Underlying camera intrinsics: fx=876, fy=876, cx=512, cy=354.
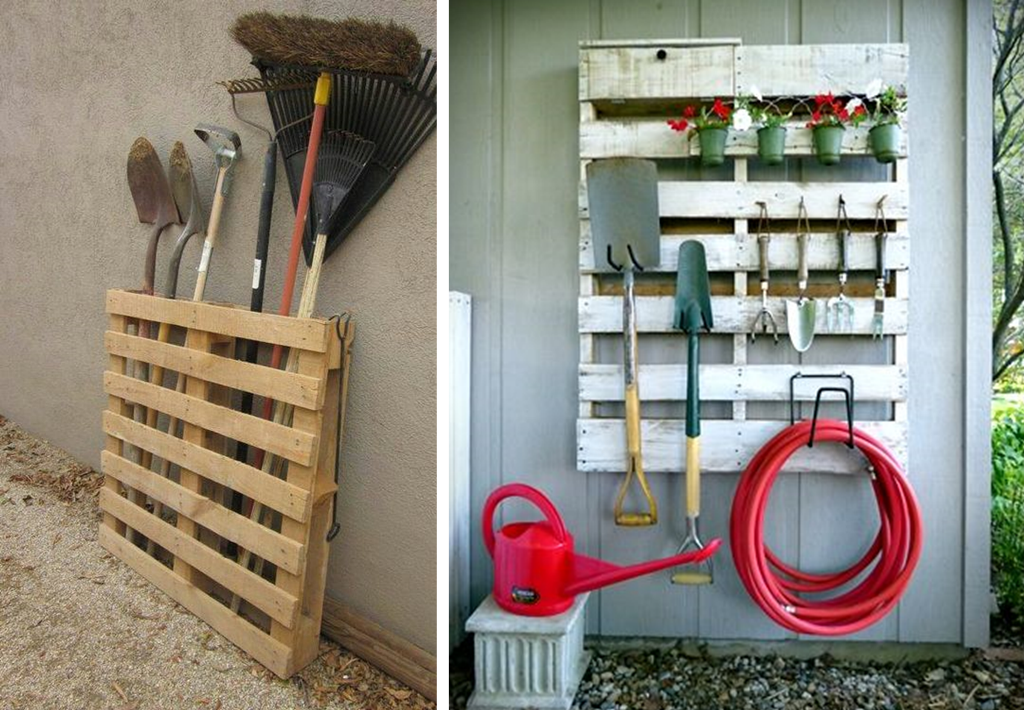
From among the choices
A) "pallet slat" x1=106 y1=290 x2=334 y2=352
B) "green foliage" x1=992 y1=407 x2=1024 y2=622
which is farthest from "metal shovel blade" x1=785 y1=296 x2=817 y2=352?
"pallet slat" x1=106 y1=290 x2=334 y2=352

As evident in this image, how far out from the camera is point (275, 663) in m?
0.99

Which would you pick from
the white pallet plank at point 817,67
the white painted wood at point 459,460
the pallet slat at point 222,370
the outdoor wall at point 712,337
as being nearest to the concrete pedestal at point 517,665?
the white painted wood at point 459,460

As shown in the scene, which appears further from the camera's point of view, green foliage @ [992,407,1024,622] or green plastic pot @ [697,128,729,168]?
green foliage @ [992,407,1024,622]

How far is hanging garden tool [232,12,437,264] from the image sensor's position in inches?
39.8

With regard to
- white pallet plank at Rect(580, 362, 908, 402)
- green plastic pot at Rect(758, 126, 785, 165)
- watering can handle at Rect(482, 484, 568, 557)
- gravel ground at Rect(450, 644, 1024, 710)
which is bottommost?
gravel ground at Rect(450, 644, 1024, 710)

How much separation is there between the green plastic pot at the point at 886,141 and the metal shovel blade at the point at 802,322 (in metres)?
0.34

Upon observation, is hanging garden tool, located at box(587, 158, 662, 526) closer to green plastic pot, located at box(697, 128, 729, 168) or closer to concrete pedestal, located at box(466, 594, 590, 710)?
green plastic pot, located at box(697, 128, 729, 168)

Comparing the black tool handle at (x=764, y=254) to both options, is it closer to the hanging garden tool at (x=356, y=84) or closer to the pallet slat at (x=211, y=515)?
the hanging garden tool at (x=356, y=84)

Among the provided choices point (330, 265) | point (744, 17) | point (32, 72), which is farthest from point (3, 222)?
point (744, 17)

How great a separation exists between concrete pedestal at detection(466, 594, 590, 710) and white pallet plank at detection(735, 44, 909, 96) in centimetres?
124

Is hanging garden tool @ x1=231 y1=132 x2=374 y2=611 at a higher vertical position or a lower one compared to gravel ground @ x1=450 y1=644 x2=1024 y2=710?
higher

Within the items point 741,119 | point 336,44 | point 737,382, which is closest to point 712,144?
point 741,119

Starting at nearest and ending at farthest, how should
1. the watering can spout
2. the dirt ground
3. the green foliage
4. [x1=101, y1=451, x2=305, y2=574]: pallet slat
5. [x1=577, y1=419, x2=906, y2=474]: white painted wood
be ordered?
1. the dirt ground
2. [x1=101, y1=451, x2=305, y2=574]: pallet slat
3. the watering can spout
4. [x1=577, y1=419, x2=906, y2=474]: white painted wood
5. the green foliage

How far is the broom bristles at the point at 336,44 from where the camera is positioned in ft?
3.30
